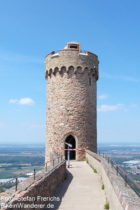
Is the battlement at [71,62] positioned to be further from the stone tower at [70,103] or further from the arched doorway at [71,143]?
the arched doorway at [71,143]

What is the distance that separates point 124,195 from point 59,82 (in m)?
15.0

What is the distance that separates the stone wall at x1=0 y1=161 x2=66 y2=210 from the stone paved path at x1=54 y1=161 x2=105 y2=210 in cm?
44

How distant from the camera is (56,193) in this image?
11.1 meters

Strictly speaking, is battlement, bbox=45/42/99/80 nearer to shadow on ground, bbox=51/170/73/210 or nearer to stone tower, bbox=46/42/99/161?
stone tower, bbox=46/42/99/161

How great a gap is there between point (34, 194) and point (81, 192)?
3654 millimetres

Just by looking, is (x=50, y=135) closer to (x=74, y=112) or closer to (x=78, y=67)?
(x=74, y=112)

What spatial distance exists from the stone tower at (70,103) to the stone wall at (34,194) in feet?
27.3

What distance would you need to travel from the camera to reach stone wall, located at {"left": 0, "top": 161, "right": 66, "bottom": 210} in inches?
249

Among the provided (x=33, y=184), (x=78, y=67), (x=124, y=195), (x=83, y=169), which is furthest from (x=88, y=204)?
(x=78, y=67)

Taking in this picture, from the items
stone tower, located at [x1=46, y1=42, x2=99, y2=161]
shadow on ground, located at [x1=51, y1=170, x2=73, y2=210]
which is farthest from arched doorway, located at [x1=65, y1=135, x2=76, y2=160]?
shadow on ground, located at [x1=51, y1=170, x2=73, y2=210]

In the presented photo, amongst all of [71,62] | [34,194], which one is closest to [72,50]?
[71,62]

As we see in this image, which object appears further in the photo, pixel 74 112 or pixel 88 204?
pixel 74 112

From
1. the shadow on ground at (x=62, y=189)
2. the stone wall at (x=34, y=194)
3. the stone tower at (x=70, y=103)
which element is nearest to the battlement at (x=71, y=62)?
the stone tower at (x=70, y=103)

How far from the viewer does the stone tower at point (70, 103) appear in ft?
66.5
